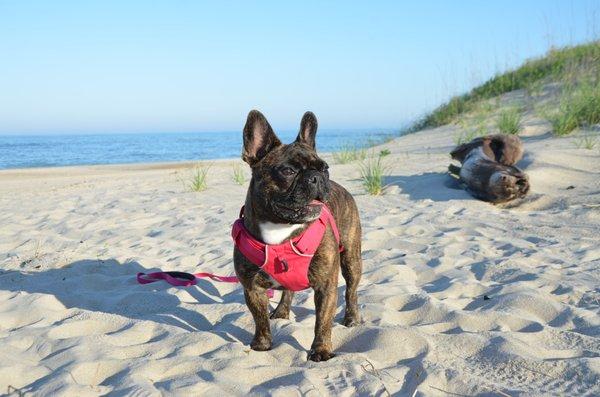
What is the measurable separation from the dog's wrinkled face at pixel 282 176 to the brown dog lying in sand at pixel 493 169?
14.3 ft

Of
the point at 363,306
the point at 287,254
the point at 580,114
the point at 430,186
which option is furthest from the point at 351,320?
the point at 580,114

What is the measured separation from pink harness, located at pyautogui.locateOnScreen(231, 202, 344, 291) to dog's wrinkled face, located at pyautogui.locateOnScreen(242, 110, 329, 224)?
15 cm

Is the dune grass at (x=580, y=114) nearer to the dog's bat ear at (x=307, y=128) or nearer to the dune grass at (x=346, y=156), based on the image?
the dune grass at (x=346, y=156)

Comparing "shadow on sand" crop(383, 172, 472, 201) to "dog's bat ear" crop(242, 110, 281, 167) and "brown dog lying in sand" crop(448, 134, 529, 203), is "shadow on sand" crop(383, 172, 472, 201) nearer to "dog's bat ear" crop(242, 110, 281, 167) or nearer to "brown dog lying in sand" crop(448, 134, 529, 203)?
"brown dog lying in sand" crop(448, 134, 529, 203)

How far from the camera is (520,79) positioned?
1870 cm

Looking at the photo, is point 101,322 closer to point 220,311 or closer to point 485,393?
point 220,311

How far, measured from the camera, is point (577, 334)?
3.24 meters

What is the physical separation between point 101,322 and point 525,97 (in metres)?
15.8

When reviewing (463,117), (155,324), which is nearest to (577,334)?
(155,324)

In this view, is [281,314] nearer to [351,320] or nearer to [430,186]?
[351,320]

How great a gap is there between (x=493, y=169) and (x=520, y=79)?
12.8m

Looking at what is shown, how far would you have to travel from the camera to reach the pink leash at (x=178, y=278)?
4887 mm

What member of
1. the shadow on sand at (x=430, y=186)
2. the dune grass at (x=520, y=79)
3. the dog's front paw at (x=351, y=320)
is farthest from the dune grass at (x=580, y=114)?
the dog's front paw at (x=351, y=320)

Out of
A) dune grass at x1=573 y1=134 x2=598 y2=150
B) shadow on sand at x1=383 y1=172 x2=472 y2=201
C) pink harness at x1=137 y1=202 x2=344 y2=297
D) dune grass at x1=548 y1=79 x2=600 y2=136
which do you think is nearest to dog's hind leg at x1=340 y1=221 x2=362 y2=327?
pink harness at x1=137 y1=202 x2=344 y2=297
